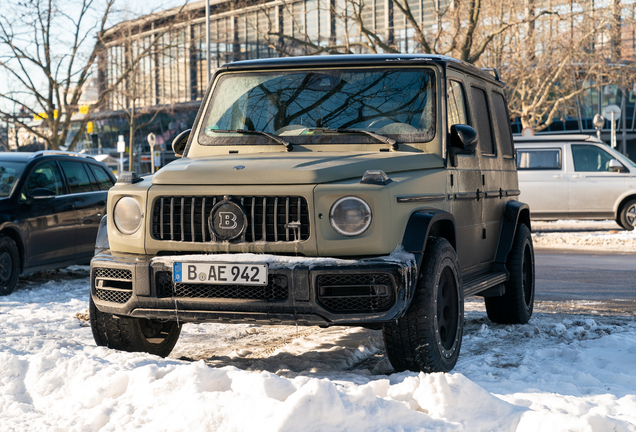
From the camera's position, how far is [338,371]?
196 inches

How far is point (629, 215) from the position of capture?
17.8 metres

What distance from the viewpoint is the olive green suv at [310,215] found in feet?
14.3

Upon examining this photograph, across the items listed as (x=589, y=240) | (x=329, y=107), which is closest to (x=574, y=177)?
(x=589, y=240)

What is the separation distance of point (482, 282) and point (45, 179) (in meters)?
6.35

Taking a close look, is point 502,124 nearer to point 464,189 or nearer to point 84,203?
point 464,189

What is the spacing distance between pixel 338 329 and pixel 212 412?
3206 mm

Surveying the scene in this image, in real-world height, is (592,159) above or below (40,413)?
above

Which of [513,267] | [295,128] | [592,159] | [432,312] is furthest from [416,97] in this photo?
[592,159]

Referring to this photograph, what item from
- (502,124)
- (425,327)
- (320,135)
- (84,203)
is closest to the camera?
(425,327)

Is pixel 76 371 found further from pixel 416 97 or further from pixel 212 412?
pixel 416 97

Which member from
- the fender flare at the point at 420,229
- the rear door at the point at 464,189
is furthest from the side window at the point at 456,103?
the fender flare at the point at 420,229

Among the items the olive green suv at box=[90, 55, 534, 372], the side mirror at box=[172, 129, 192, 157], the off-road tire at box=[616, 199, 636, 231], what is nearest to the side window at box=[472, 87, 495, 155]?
the olive green suv at box=[90, 55, 534, 372]

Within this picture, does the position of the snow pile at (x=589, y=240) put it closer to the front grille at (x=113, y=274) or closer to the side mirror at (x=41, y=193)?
the side mirror at (x=41, y=193)

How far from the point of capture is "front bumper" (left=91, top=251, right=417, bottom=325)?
4.29 meters
